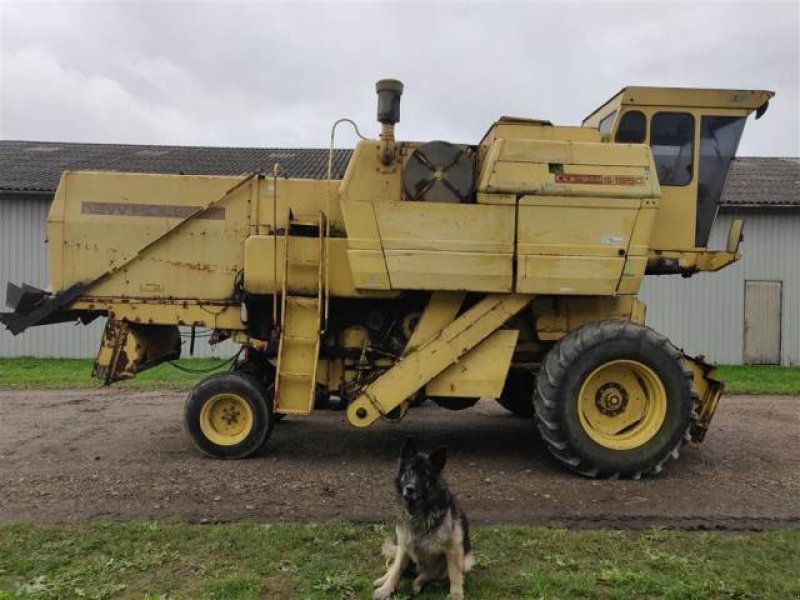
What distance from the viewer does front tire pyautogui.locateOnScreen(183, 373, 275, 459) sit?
679cm

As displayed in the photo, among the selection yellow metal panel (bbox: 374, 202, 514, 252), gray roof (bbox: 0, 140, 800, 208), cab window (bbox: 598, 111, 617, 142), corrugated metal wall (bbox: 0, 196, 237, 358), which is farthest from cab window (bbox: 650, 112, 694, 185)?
corrugated metal wall (bbox: 0, 196, 237, 358)

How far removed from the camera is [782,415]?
9938 millimetres

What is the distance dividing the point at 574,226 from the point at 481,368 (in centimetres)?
157

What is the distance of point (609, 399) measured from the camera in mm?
6629

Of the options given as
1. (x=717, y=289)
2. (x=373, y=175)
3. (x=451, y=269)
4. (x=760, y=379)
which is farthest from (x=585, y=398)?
(x=717, y=289)

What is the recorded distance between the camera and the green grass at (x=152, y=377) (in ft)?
41.7

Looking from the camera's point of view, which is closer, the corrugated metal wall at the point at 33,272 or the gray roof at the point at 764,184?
the corrugated metal wall at the point at 33,272

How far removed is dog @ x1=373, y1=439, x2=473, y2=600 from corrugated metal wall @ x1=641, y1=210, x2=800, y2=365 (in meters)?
15.3

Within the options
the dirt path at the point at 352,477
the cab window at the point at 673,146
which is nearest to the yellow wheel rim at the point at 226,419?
the dirt path at the point at 352,477

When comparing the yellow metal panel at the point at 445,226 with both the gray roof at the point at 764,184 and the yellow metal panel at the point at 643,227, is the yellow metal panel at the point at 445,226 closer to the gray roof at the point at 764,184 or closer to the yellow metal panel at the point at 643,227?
the yellow metal panel at the point at 643,227

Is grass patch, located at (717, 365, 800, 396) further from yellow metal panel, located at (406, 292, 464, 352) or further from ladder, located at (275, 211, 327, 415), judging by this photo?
ladder, located at (275, 211, 327, 415)

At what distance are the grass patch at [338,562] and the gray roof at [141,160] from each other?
13405 mm

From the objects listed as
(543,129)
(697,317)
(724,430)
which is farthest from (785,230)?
(543,129)

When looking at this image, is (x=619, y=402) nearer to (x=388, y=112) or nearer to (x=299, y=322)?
(x=299, y=322)
